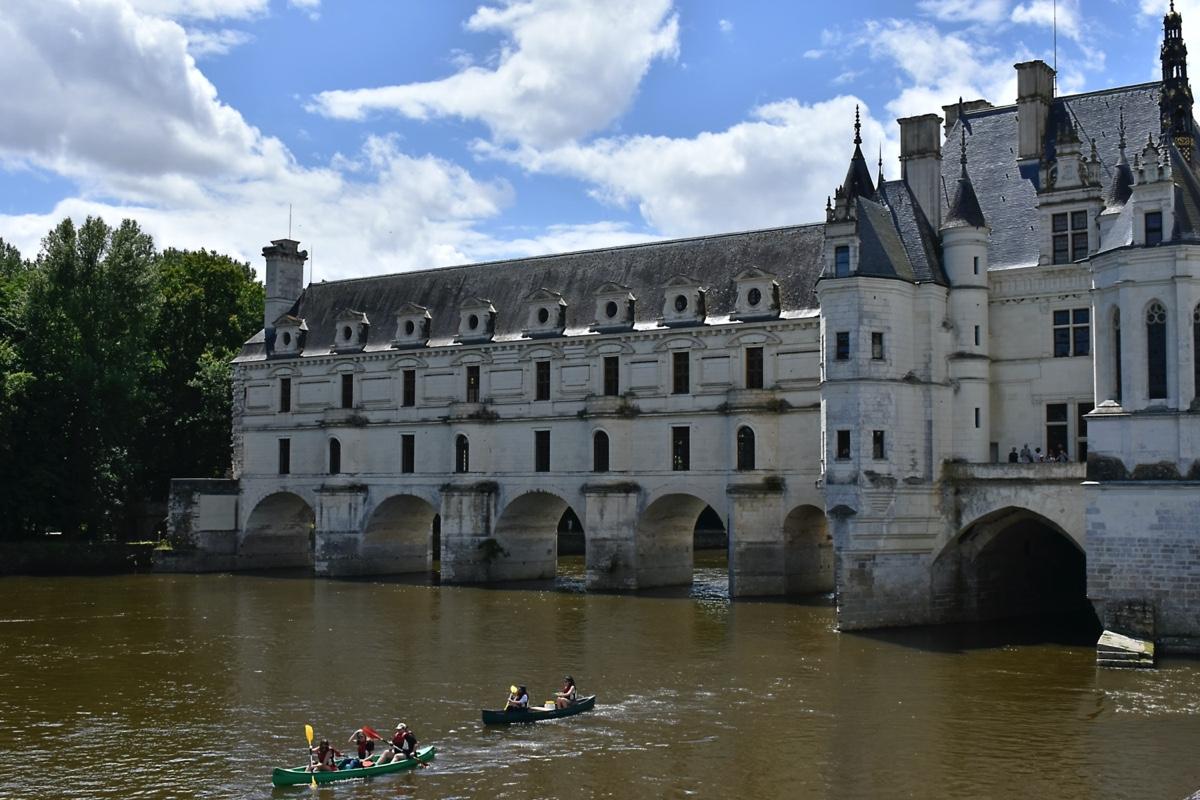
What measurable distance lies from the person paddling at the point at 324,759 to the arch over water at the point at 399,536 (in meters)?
30.7

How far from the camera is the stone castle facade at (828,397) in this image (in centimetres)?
2955

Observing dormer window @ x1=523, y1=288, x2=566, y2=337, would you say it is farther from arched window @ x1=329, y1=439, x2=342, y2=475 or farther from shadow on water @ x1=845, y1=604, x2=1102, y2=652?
shadow on water @ x1=845, y1=604, x2=1102, y2=652

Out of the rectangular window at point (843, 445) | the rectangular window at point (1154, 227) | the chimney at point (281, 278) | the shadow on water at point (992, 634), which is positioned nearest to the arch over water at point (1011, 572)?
the shadow on water at point (992, 634)

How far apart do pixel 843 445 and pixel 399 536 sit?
24.1 metres

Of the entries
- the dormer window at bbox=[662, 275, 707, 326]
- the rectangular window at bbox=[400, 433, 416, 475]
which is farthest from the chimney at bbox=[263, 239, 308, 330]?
the dormer window at bbox=[662, 275, 707, 326]

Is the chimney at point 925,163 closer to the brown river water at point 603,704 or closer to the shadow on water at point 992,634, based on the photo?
the shadow on water at point 992,634

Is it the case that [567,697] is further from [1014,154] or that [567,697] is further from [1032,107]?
[1032,107]

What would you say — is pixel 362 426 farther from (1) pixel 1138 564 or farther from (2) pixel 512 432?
(1) pixel 1138 564

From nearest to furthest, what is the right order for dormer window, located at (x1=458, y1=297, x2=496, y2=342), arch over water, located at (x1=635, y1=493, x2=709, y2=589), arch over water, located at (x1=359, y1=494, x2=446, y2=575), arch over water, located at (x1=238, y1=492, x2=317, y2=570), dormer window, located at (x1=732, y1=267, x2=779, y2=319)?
dormer window, located at (x1=732, y1=267, x2=779, y2=319) < arch over water, located at (x1=635, y1=493, x2=709, y2=589) < dormer window, located at (x1=458, y1=297, x2=496, y2=342) < arch over water, located at (x1=359, y1=494, x2=446, y2=575) < arch over water, located at (x1=238, y1=492, x2=317, y2=570)

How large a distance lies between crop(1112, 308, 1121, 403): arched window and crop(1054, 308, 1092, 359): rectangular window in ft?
15.1

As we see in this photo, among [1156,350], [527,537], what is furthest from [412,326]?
[1156,350]

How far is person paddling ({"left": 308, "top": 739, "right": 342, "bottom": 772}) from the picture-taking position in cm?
1964

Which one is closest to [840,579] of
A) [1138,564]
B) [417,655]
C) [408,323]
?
[1138,564]

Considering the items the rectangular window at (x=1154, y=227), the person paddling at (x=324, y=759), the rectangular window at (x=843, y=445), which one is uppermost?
the rectangular window at (x=1154, y=227)
